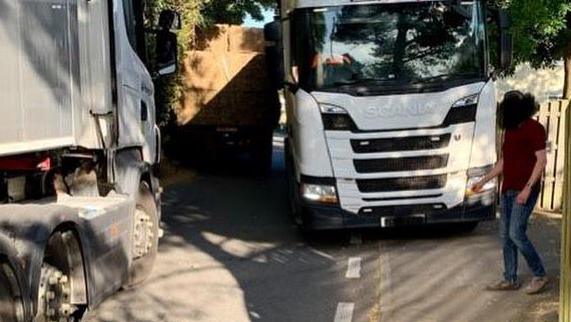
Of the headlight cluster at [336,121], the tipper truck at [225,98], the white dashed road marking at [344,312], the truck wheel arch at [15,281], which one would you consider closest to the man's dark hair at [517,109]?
the white dashed road marking at [344,312]

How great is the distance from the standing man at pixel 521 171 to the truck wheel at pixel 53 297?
3733 mm

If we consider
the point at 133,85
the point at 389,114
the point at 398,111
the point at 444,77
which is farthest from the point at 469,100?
the point at 133,85

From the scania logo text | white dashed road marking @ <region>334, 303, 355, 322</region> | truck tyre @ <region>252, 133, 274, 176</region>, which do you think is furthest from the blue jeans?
truck tyre @ <region>252, 133, 274, 176</region>

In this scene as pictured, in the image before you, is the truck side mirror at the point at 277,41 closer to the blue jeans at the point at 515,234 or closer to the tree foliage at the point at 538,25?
the tree foliage at the point at 538,25

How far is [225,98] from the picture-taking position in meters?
18.4

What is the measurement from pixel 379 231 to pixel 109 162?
4.76 m

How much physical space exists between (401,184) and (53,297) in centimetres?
499

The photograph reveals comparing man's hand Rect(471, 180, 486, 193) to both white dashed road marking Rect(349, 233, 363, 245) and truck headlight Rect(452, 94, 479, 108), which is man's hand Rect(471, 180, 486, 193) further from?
white dashed road marking Rect(349, 233, 363, 245)

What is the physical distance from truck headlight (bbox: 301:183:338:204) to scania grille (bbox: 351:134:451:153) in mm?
559

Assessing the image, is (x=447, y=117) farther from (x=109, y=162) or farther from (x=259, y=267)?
(x=109, y=162)

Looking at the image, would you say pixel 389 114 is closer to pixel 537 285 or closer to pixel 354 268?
pixel 354 268

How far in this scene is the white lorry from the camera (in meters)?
5.14

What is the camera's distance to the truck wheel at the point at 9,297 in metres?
4.74

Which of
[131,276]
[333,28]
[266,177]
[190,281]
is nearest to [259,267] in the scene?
[190,281]
